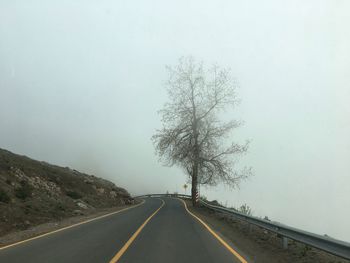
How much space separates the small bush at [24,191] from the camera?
26334 mm

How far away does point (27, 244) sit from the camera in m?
13.7

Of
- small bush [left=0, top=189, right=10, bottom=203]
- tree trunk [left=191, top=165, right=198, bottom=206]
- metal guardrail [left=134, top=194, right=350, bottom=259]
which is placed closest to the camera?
metal guardrail [left=134, top=194, right=350, bottom=259]

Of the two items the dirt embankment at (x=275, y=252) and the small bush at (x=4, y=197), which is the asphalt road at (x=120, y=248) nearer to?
the dirt embankment at (x=275, y=252)

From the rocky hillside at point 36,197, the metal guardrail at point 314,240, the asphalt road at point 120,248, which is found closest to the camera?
the metal guardrail at point 314,240

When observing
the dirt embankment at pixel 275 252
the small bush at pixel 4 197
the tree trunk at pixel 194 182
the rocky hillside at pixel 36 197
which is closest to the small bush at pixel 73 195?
the rocky hillside at pixel 36 197

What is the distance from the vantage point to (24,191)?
1077 inches

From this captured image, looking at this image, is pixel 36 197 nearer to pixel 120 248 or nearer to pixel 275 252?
pixel 120 248

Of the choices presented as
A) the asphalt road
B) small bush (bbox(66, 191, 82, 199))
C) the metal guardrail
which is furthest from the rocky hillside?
the metal guardrail

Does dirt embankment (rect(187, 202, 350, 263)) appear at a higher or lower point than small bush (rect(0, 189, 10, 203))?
lower

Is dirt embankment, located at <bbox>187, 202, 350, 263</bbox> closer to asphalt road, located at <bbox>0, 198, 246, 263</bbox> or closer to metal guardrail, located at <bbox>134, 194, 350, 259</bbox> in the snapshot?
metal guardrail, located at <bbox>134, 194, 350, 259</bbox>

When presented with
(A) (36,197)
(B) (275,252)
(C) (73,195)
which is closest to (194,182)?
(C) (73,195)

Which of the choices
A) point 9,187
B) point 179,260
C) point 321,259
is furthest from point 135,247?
point 9,187

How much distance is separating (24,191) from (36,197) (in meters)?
1.34

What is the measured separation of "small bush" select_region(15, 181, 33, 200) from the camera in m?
26.3
